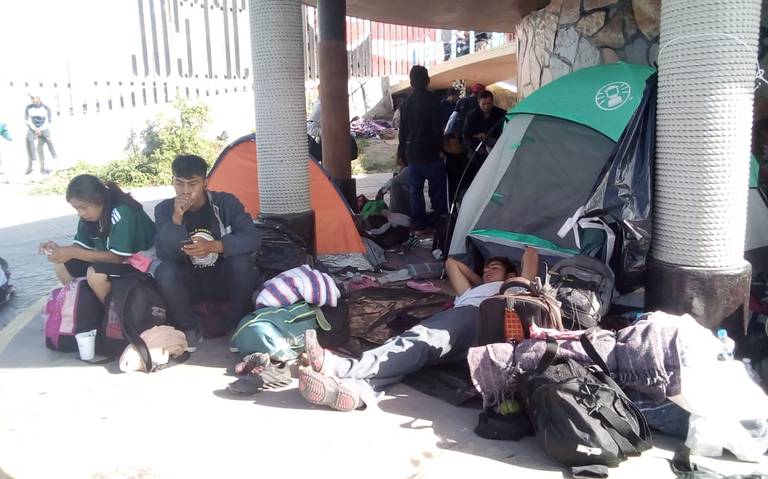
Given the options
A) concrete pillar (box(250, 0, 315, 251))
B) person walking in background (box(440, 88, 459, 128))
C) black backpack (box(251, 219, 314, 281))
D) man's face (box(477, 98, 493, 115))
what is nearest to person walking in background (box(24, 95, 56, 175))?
person walking in background (box(440, 88, 459, 128))

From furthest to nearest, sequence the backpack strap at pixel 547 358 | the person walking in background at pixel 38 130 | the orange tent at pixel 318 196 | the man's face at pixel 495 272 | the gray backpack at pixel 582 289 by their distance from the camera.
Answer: the person walking in background at pixel 38 130 < the orange tent at pixel 318 196 < the man's face at pixel 495 272 < the gray backpack at pixel 582 289 < the backpack strap at pixel 547 358

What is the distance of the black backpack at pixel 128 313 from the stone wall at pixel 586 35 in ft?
12.9

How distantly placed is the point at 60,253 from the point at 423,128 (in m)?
4.29

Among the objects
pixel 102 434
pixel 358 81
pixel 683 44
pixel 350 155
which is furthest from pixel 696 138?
pixel 358 81

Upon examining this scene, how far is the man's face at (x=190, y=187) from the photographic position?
4129mm

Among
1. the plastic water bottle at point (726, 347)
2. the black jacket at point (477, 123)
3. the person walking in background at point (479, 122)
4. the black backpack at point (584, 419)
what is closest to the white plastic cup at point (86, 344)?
the black backpack at point (584, 419)

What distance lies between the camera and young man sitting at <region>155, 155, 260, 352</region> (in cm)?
412

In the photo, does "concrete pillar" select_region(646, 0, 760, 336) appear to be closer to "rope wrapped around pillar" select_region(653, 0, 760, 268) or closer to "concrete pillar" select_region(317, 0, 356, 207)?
"rope wrapped around pillar" select_region(653, 0, 760, 268)

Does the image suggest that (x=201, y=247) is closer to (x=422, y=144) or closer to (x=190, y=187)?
(x=190, y=187)

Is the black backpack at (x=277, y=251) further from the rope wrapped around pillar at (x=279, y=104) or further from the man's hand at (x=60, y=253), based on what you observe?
the man's hand at (x=60, y=253)

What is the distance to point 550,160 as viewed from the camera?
4887 millimetres

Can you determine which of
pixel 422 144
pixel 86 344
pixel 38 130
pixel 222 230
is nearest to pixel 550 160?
pixel 222 230

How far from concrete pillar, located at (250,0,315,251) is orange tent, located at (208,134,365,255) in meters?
0.71

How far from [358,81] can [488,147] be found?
45.9 feet
